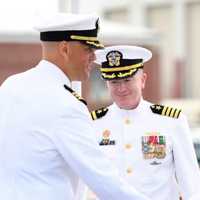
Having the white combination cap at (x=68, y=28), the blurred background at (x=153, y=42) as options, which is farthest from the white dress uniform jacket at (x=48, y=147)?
the blurred background at (x=153, y=42)

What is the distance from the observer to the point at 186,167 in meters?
3.29

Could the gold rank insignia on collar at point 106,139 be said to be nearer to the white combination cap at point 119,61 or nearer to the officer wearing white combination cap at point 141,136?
the officer wearing white combination cap at point 141,136

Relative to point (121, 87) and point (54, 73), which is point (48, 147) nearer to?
point (54, 73)

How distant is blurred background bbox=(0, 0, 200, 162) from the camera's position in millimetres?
18245

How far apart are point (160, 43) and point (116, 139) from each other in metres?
19.7

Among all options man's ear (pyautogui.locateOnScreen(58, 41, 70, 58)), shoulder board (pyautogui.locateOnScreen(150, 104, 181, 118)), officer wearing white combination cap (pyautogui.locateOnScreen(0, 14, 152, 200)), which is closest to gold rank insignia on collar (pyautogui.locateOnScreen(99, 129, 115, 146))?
shoulder board (pyautogui.locateOnScreen(150, 104, 181, 118))

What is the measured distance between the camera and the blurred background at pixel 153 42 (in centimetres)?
1825

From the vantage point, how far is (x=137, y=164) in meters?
3.40

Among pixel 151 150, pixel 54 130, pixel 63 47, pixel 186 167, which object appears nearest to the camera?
pixel 54 130

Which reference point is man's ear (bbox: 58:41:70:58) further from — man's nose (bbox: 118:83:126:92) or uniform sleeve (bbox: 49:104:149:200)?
man's nose (bbox: 118:83:126:92)

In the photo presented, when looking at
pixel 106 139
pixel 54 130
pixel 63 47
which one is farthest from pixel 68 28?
pixel 106 139

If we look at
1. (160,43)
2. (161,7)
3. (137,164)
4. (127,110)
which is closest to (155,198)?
(137,164)

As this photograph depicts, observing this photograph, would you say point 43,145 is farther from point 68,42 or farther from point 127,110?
Answer: point 127,110

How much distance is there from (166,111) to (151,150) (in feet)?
0.64
